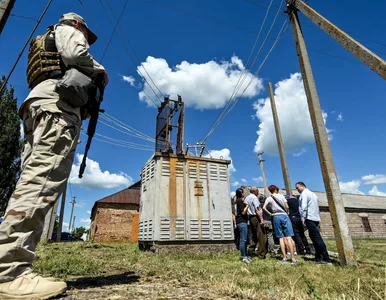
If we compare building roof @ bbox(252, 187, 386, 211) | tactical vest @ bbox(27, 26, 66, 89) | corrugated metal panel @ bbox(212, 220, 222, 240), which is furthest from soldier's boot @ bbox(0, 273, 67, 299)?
building roof @ bbox(252, 187, 386, 211)

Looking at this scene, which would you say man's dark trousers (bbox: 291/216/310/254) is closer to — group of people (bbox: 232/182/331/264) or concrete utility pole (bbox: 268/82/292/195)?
group of people (bbox: 232/182/331/264)

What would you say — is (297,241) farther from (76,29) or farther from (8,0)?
(8,0)

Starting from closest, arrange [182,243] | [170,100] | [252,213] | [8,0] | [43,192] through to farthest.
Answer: [43,192] < [8,0] < [252,213] < [182,243] < [170,100]

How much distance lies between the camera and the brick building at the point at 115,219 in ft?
69.4

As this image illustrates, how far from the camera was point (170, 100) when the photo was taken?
909 centimetres

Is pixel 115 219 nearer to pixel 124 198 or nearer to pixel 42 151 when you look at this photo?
pixel 124 198

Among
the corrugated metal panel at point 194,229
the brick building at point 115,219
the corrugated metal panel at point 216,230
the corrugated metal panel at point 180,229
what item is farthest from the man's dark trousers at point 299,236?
the brick building at point 115,219

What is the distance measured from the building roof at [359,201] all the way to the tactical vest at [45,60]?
88.7ft

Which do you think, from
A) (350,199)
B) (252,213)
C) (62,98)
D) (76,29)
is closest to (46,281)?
(62,98)

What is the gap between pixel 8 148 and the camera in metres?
17.3

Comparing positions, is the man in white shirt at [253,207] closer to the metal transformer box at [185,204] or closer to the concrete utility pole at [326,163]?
the metal transformer box at [185,204]

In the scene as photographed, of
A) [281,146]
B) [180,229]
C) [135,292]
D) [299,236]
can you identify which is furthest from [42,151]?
[281,146]

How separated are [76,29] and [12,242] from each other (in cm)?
199

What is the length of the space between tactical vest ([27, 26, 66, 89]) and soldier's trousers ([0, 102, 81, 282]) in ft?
1.23
